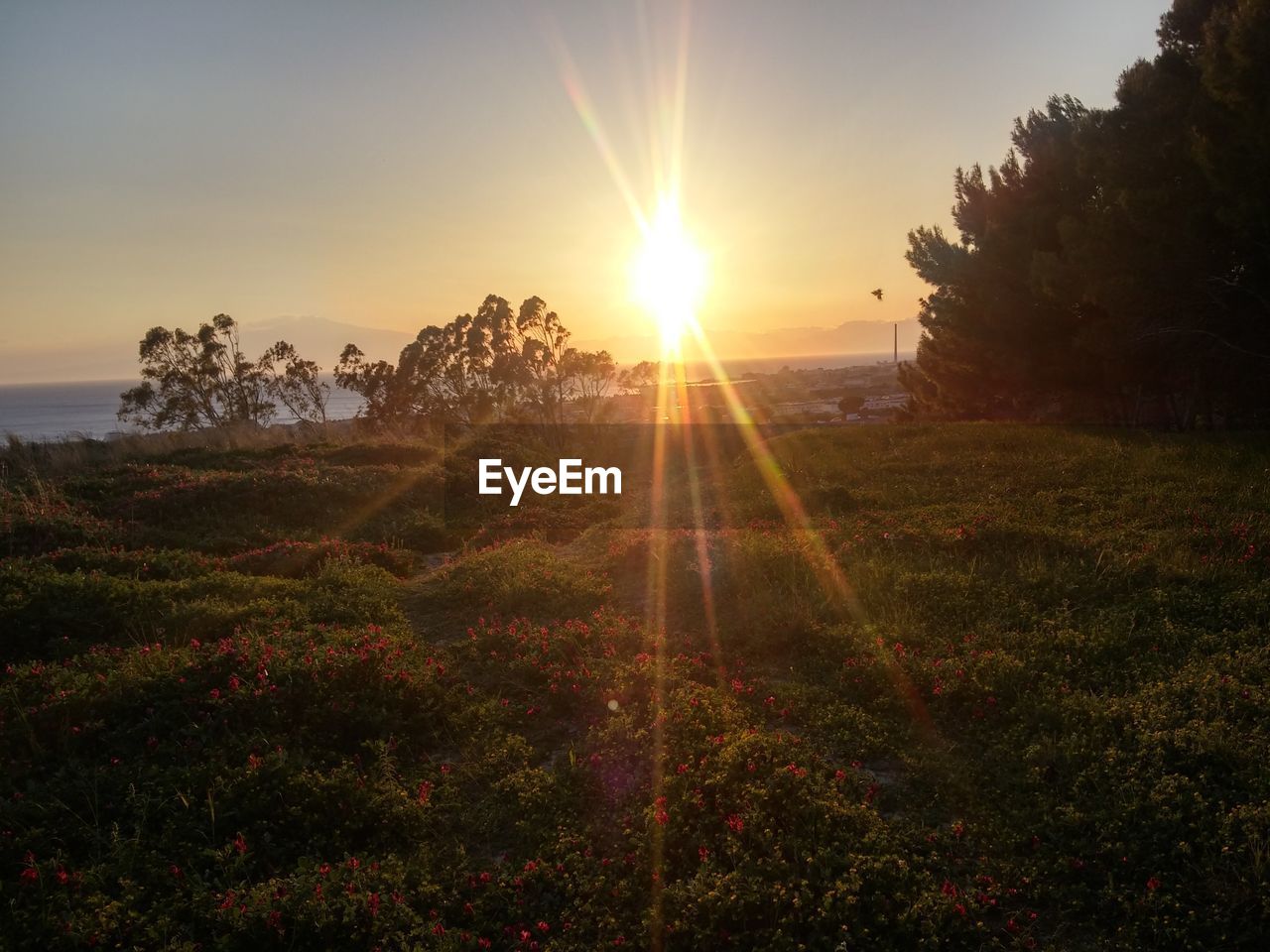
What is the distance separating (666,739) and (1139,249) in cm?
1784

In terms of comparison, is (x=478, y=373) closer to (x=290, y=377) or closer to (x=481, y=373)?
(x=481, y=373)

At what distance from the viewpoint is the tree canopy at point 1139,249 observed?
50.2ft

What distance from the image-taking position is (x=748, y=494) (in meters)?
16.8

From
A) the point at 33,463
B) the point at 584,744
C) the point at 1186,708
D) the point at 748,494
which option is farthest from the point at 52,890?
the point at 33,463

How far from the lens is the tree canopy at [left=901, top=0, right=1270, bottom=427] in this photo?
1530 cm

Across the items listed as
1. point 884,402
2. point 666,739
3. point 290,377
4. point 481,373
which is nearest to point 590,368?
point 481,373

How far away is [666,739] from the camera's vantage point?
6590 millimetres

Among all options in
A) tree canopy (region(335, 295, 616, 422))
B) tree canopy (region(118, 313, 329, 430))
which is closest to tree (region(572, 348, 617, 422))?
tree canopy (region(335, 295, 616, 422))

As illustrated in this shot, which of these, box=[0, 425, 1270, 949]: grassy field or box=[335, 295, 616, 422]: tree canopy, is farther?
box=[335, 295, 616, 422]: tree canopy

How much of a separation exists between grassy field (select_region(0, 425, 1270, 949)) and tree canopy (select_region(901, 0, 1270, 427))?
7157mm

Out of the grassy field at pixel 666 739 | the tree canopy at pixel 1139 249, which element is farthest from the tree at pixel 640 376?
the grassy field at pixel 666 739

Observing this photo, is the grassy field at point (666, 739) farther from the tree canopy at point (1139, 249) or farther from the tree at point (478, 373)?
the tree at point (478, 373)

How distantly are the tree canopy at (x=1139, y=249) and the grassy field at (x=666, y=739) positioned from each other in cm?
716

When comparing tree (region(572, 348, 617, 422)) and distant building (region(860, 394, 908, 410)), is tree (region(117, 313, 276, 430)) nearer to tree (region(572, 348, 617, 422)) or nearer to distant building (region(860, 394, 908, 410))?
tree (region(572, 348, 617, 422))
